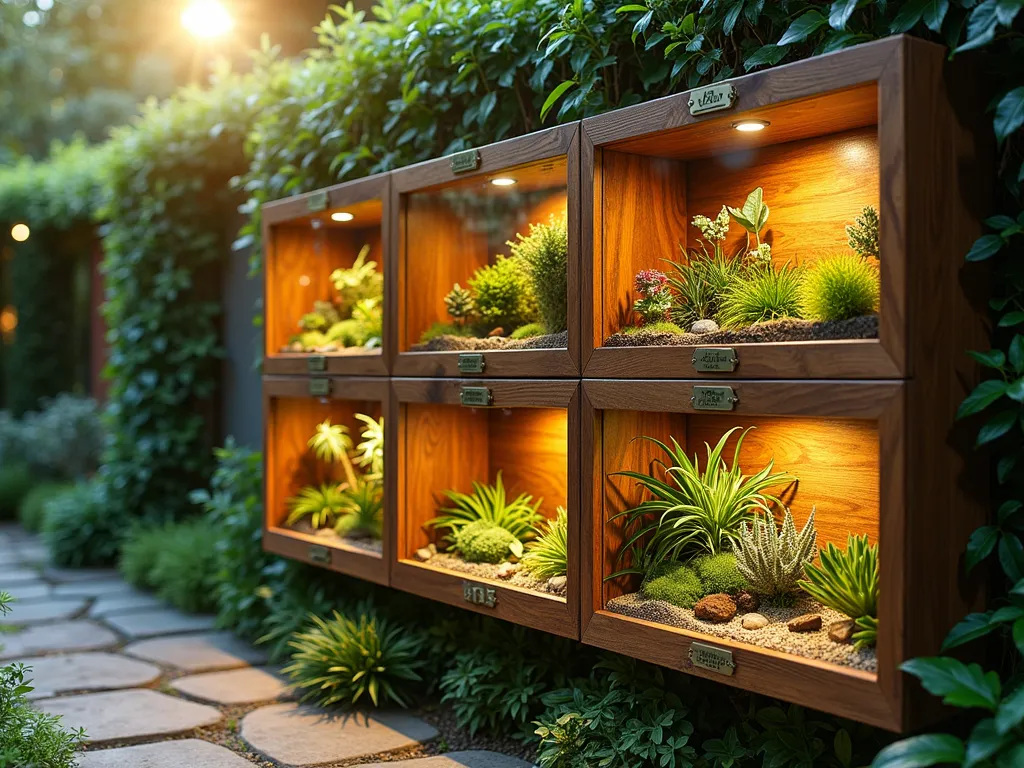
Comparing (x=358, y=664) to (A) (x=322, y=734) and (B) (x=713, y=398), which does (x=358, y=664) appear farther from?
(B) (x=713, y=398)

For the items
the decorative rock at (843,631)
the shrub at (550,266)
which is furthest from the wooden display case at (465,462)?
the decorative rock at (843,631)

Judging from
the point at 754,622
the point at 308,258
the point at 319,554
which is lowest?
the point at 319,554

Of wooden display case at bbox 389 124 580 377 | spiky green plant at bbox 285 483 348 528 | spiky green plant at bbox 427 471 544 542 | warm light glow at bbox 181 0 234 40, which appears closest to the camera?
wooden display case at bbox 389 124 580 377

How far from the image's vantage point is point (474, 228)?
339 cm

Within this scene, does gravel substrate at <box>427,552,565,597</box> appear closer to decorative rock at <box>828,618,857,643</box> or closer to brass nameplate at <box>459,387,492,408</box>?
brass nameplate at <box>459,387,492,408</box>

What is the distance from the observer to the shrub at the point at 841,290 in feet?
7.19

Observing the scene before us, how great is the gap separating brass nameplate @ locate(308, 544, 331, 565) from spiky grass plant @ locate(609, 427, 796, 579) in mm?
1482

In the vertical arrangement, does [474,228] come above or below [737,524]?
above

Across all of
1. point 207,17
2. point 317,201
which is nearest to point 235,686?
point 317,201

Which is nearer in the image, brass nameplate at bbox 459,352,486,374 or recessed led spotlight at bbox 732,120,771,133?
recessed led spotlight at bbox 732,120,771,133

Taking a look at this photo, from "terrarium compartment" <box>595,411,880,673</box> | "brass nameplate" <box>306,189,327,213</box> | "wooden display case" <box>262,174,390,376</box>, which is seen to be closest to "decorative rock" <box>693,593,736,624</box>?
"terrarium compartment" <box>595,411,880,673</box>

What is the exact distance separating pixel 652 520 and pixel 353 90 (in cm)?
231

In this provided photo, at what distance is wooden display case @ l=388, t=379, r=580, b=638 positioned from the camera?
302cm

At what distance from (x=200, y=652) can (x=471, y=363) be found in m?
2.24
